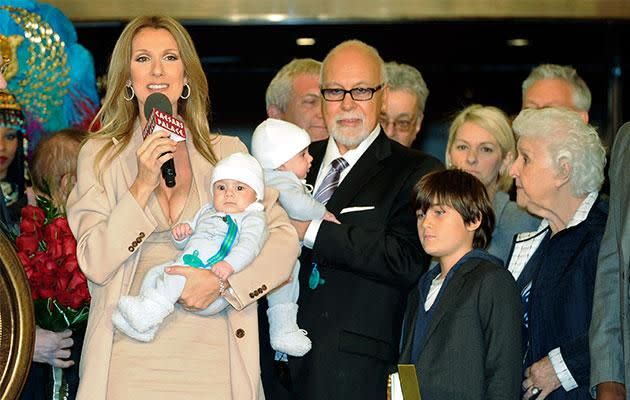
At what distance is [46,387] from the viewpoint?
15.3 ft

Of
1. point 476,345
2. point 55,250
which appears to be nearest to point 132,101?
point 55,250

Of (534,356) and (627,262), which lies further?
(534,356)

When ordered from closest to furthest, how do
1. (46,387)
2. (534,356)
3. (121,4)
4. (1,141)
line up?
(534,356) < (46,387) < (1,141) < (121,4)

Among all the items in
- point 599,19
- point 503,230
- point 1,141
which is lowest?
point 503,230

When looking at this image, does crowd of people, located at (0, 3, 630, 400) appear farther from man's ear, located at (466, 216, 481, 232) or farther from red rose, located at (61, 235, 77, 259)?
red rose, located at (61, 235, 77, 259)

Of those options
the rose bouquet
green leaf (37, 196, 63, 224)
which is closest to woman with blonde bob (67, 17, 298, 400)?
the rose bouquet

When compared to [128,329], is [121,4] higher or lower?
higher

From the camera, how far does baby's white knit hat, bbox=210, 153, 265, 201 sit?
13.3ft

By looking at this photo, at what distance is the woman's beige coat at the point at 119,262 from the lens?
3.90 metres

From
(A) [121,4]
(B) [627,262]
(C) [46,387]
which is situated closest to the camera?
(B) [627,262]

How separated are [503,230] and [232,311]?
156cm

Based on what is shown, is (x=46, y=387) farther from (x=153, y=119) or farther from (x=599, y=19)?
(x=599, y=19)

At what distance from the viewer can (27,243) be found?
455 centimetres

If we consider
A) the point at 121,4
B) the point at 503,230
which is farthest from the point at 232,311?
the point at 121,4
